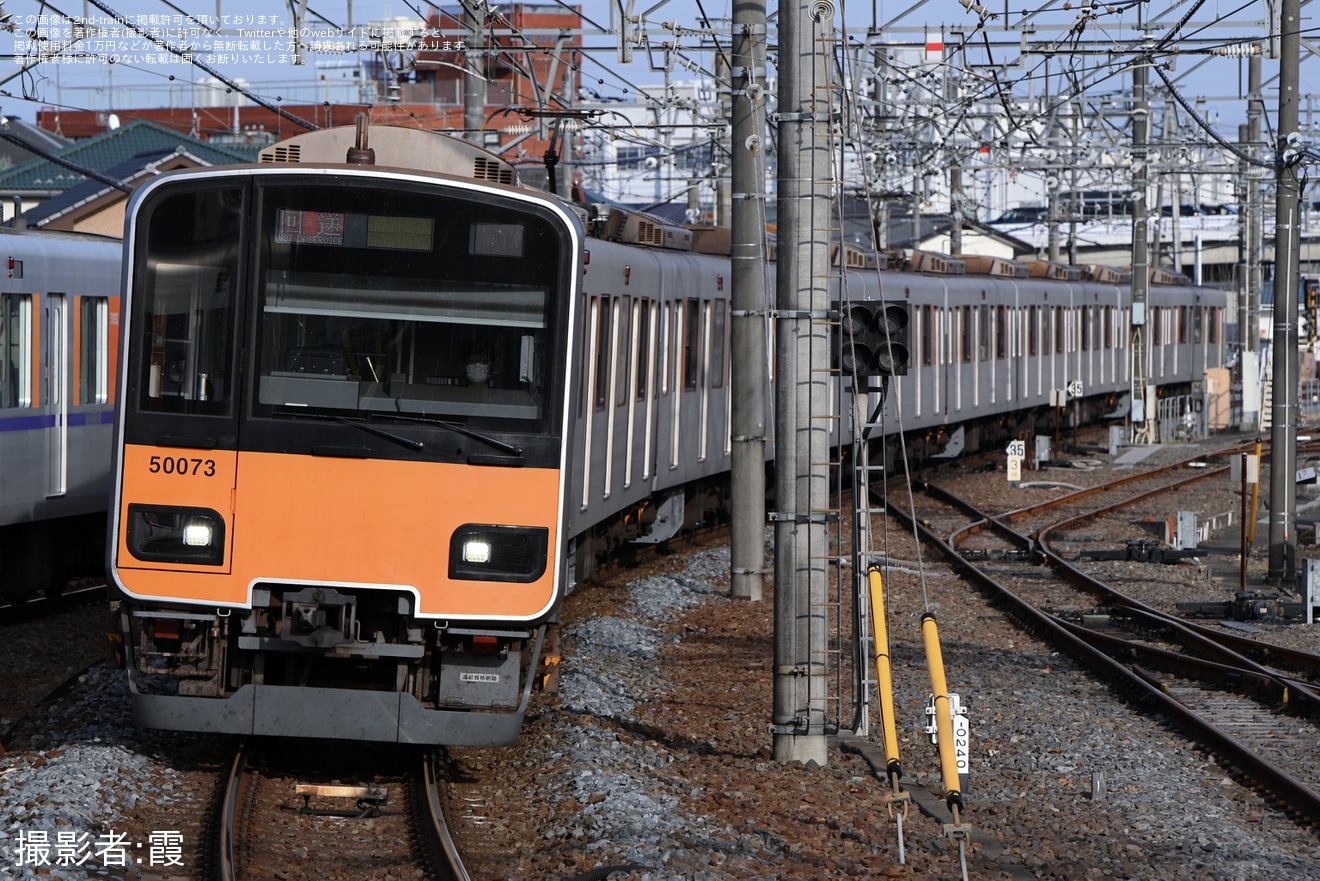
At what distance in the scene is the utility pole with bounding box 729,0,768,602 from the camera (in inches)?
441

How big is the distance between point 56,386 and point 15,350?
0.57 m

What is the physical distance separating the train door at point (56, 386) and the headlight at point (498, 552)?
5.16 m

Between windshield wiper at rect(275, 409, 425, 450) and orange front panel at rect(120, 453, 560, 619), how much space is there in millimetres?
85

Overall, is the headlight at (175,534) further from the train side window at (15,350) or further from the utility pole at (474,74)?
the utility pole at (474,74)

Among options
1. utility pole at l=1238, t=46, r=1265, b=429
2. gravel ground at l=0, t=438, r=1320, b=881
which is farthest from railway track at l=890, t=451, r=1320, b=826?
utility pole at l=1238, t=46, r=1265, b=429

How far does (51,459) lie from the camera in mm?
11180

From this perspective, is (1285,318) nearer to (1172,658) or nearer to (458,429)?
(1172,658)

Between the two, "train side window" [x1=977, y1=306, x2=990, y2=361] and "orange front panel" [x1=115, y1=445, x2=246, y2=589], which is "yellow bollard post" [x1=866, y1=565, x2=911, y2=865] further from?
"train side window" [x1=977, y1=306, x2=990, y2=361]

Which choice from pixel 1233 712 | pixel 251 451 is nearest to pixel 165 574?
pixel 251 451

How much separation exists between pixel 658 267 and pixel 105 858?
24.8 ft

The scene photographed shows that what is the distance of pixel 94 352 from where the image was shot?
11.6m

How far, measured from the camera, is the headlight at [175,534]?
6.80m

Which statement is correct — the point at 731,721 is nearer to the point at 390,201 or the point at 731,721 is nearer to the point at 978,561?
the point at 390,201

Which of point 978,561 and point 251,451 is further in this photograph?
point 978,561
